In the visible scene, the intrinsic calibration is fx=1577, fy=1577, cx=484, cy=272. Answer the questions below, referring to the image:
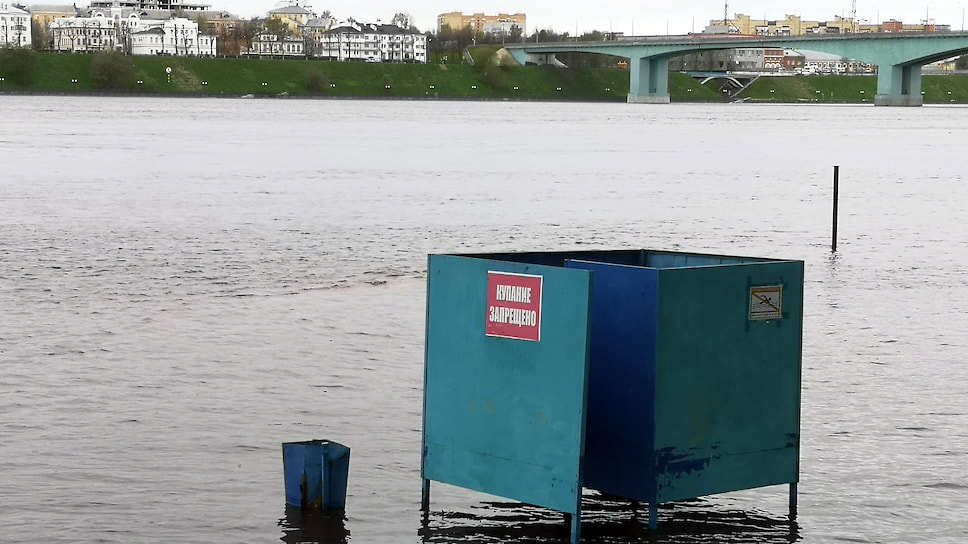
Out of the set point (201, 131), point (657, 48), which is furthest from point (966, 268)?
point (657, 48)

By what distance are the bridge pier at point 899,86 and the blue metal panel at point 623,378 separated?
141537mm

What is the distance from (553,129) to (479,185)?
50076 mm

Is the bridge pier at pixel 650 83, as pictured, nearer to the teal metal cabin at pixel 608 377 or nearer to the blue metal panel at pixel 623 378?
the teal metal cabin at pixel 608 377

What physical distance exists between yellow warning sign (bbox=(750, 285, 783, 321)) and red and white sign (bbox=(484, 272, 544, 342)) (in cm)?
121

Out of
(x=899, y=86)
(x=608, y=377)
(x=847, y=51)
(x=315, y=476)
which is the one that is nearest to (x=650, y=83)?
(x=899, y=86)

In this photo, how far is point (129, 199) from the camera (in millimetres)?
33219

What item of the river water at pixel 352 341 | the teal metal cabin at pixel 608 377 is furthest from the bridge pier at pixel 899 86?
the teal metal cabin at pixel 608 377

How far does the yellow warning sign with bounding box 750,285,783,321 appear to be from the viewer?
8.11 m

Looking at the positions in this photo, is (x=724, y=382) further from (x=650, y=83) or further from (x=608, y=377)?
(x=650, y=83)

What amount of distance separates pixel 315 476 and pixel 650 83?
16910cm

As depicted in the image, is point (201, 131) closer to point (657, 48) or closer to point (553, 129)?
point (553, 129)

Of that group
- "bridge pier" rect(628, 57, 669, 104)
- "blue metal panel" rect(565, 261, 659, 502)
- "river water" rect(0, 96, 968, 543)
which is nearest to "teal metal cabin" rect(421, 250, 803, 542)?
"blue metal panel" rect(565, 261, 659, 502)

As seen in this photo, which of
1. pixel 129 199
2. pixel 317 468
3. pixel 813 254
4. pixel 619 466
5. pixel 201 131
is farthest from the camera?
pixel 201 131

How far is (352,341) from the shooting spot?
48.7 ft
